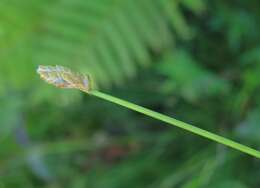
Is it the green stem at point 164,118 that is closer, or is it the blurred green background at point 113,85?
the green stem at point 164,118

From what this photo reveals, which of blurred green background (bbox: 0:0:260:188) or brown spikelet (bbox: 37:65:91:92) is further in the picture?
blurred green background (bbox: 0:0:260:188)

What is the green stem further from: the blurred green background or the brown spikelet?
the blurred green background

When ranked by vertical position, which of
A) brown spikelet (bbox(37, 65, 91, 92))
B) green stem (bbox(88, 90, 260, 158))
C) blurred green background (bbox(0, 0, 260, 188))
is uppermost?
brown spikelet (bbox(37, 65, 91, 92))

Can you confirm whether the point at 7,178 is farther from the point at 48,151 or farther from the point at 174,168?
the point at 174,168

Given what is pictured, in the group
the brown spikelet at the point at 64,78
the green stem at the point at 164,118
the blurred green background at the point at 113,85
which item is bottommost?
the blurred green background at the point at 113,85

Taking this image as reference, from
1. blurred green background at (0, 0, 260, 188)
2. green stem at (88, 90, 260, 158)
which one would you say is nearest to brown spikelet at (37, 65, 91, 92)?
green stem at (88, 90, 260, 158)

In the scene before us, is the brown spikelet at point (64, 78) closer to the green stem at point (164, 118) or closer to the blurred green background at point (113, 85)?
the green stem at point (164, 118)

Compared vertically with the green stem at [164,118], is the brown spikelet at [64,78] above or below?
above

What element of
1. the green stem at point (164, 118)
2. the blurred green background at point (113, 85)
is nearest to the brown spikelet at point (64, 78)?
the green stem at point (164, 118)
